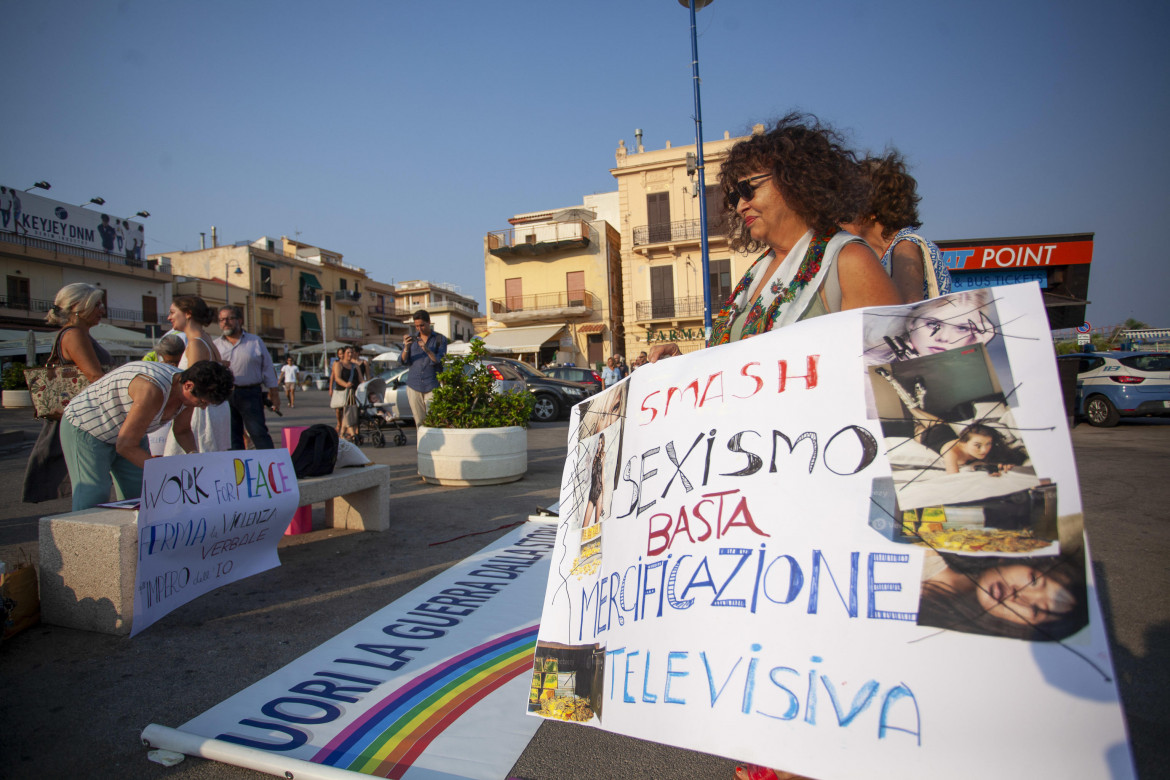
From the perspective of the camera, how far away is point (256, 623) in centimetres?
263

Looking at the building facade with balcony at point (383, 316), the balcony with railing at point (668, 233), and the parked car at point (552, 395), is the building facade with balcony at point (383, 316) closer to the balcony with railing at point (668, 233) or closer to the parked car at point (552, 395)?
the balcony with railing at point (668, 233)

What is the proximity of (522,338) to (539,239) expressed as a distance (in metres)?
5.47

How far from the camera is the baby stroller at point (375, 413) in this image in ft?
30.9

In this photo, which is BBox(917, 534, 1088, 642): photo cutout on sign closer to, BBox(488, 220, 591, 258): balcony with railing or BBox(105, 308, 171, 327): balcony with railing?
BBox(488, 220, 591, 258): balcony with railing

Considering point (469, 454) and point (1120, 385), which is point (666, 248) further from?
point (469, 454)

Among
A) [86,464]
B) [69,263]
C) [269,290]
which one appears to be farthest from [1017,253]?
[269,290]

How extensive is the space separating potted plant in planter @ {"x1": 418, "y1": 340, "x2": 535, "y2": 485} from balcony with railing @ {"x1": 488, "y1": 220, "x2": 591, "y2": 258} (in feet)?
84.6

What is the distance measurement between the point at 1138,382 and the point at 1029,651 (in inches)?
516

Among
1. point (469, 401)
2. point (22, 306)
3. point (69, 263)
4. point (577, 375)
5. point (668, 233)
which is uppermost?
point (69, 263)

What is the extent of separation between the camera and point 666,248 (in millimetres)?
28828

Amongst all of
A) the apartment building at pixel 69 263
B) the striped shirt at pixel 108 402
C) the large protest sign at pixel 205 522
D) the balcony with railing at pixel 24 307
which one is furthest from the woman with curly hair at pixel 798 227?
the apartment building at pixel 69 263

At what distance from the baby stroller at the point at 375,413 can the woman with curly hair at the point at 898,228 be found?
8.32 meters

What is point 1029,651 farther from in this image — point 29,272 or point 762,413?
point 29,272

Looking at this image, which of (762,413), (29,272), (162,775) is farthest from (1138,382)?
(29,272)
